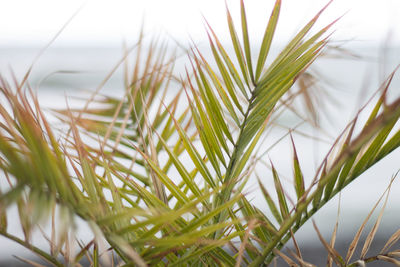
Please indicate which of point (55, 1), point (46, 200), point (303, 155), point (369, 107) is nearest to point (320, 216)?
point (303, 155)

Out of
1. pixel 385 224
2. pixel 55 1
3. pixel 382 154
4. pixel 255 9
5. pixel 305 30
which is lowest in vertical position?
pixel 385 224

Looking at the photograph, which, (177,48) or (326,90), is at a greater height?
(177,48)

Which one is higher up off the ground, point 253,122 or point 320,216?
point 253,122

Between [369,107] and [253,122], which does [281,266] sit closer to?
[253,122]

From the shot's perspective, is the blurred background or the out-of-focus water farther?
the out-of-focus water

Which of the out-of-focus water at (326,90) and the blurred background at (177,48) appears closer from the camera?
the blurred background at (177,48)

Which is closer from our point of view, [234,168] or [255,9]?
[234,168]

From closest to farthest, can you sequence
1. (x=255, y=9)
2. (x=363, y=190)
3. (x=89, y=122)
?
(x=89, y=122) < (x=255, y=9) < (x=363, y=190)

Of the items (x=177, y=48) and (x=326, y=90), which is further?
(x=177, y=48)
